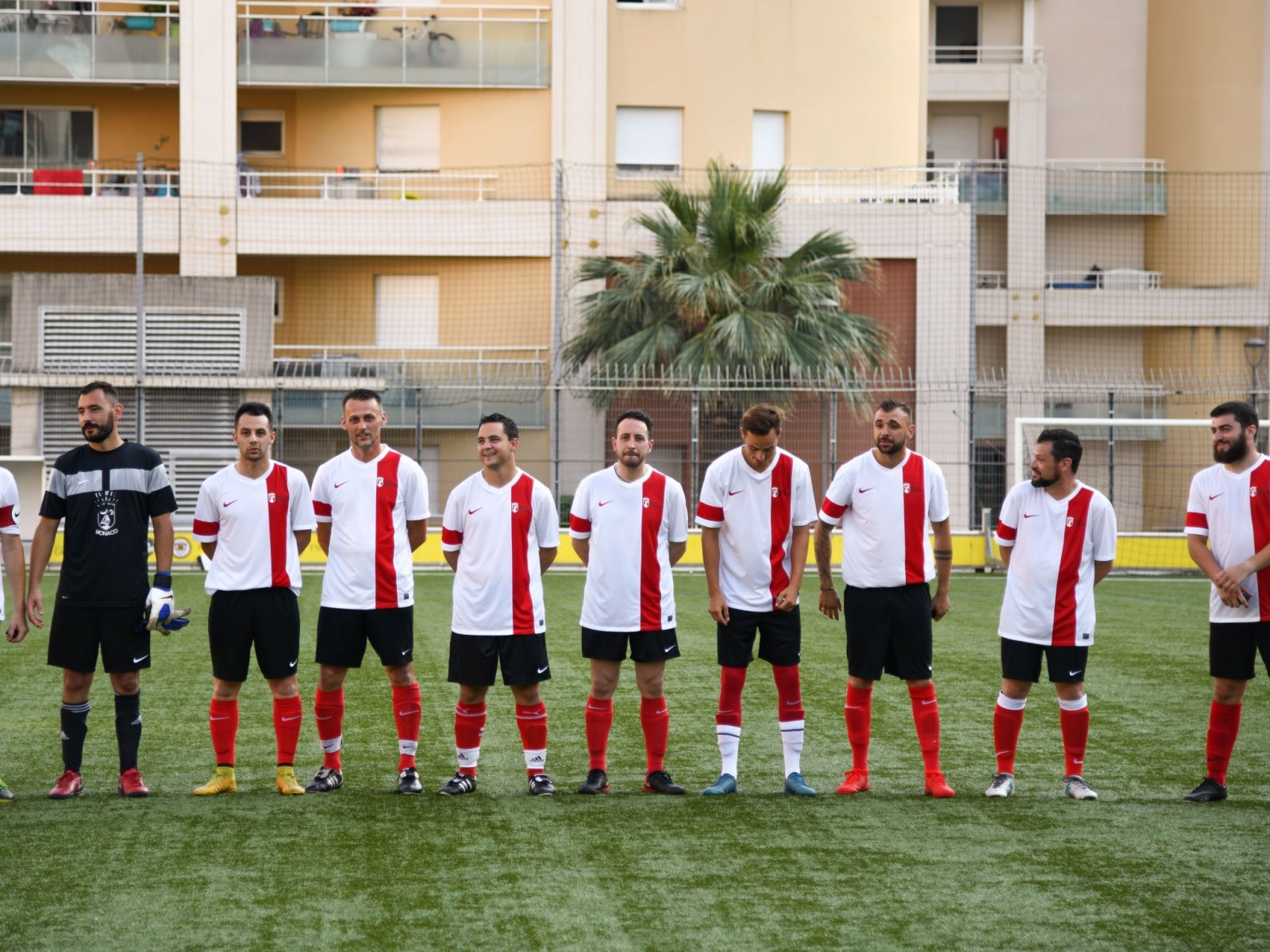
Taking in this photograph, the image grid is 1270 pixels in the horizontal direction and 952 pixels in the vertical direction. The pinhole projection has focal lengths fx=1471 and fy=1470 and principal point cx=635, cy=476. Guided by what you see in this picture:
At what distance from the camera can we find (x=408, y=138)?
27.6 metres

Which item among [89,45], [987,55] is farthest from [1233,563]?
[987,55]

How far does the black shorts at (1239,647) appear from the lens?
6.82 metres

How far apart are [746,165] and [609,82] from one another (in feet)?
9.88

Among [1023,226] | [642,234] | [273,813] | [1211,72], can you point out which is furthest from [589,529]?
[1211,72]

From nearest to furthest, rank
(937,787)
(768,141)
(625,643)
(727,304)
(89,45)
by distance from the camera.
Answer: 1. (937,787)
2. (625,643)
3. (727,304)
4. (89,45)
5. (768,141)

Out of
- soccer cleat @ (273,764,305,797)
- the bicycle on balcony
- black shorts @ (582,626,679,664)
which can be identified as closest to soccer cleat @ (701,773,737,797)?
black shorts @ (582,626,679,664)

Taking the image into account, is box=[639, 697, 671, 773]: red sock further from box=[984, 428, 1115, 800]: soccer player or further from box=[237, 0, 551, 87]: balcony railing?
box=[237, 0, 551, 87]: balcony railing

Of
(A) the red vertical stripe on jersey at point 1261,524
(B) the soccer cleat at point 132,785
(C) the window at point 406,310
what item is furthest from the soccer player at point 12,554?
(C) the window at point 406,310

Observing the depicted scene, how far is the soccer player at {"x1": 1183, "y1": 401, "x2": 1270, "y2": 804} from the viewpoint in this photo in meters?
6.77

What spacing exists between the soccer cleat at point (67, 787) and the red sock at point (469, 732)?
1728mm

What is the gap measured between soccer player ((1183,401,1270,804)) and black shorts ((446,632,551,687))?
3.04 meters

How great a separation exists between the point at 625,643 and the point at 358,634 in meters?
1.25

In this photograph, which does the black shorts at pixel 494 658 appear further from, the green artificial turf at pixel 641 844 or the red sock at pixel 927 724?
the red sock at pixel 927 724

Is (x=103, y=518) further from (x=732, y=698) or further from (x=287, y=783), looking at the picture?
(x=732, y=698)
